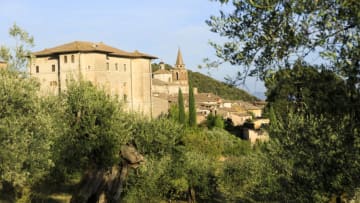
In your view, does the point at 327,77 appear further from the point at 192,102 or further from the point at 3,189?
the point at 192,102

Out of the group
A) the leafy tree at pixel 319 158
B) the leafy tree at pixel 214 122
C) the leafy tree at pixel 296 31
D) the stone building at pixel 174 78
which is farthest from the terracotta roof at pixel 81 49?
the leafy tree at pixel 296 31

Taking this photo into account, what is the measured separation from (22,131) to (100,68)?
40.0m

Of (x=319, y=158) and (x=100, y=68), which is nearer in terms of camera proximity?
(x=319, y=158)

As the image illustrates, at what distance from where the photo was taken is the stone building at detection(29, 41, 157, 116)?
167ft

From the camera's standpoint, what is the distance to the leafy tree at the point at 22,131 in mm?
12211

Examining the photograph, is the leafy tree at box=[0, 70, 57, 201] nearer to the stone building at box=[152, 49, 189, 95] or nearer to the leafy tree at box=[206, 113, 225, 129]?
the leafy tree at box=[206, 113, 225, 129]

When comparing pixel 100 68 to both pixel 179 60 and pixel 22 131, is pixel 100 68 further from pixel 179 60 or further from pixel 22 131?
pixel 179 60

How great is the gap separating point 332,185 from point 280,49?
5.39m

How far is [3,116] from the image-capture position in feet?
41.4

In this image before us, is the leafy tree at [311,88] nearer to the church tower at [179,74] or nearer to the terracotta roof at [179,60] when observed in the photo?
the church tower at [179,74]

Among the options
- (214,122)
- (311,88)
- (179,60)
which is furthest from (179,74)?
(311,88)

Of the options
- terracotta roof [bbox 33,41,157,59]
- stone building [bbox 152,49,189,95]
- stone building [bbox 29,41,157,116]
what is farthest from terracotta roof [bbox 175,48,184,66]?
terracotta roof [bbox 33,41,157,59]

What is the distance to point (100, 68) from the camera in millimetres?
52188

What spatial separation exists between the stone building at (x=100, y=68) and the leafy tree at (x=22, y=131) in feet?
110
